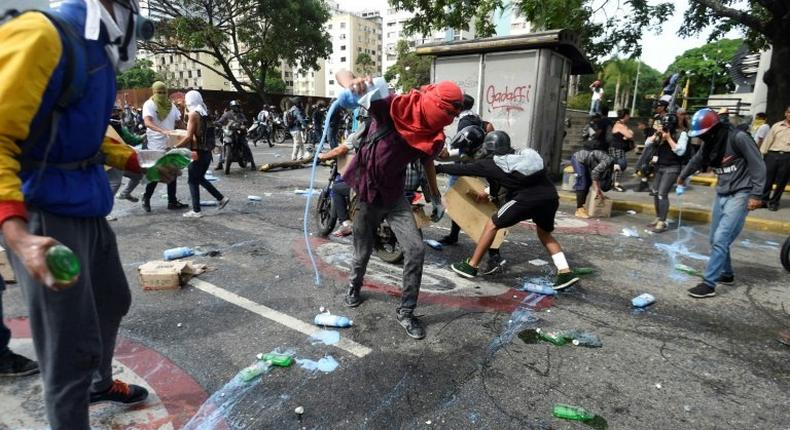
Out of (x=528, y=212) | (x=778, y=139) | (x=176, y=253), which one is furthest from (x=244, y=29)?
(x=528, y=212)

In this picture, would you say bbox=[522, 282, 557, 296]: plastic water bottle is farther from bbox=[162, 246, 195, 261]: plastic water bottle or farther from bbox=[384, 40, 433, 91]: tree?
bbox=[384, 40, 433, 91]: tree

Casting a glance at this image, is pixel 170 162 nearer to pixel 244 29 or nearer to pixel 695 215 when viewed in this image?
pixel 695 215

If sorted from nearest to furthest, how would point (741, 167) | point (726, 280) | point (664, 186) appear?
point (741, 167) → point (726, 280) → point (664, 186)

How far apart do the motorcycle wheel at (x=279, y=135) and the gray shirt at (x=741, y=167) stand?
19.2m

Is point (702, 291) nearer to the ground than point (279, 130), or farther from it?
nearer to the ground

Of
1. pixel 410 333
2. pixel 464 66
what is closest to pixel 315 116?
pixel 464 66

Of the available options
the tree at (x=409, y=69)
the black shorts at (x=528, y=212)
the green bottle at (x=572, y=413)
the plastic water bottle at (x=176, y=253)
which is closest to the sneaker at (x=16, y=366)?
the plastic water bottle at (x=176, y=253)

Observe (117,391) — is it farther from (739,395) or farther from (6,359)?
(739,395)

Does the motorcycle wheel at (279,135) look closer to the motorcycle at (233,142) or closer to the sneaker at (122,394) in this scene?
the motorcycle at (233,142)

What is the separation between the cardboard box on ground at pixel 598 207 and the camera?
7539 millimetres

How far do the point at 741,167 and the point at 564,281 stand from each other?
1.94 metres

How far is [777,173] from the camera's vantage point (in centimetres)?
819

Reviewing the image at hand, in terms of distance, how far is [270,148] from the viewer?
18.3 meters

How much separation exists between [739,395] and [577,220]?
15.7ft
